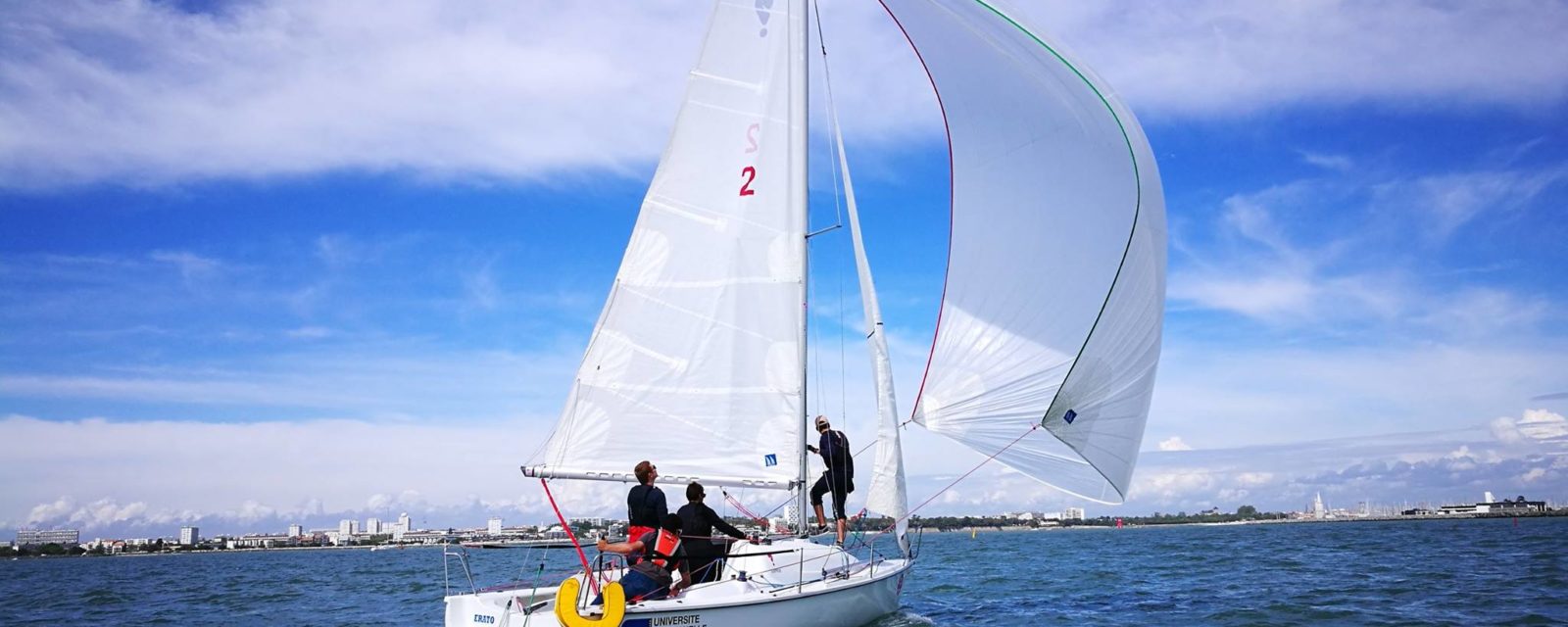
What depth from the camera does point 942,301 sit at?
442 inches

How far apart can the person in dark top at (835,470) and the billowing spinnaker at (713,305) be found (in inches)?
24.9

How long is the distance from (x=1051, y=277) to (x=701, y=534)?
185 inches

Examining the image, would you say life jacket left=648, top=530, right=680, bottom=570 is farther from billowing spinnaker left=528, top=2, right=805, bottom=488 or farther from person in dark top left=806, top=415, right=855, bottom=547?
person in dark top left=806, top=415, right=855, bottom=547

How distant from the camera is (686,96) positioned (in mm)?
11203

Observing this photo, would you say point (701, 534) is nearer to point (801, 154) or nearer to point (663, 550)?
point (663, 550)

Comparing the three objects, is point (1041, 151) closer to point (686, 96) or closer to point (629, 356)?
point (686, 96)

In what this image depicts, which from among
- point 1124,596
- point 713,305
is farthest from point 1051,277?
point 1124,596

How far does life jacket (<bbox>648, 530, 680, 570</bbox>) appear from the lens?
28.4 feet

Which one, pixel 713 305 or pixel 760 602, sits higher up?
pixel 713 305

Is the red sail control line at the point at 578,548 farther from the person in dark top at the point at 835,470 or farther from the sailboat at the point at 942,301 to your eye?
the person in dark top at the point at 835,470

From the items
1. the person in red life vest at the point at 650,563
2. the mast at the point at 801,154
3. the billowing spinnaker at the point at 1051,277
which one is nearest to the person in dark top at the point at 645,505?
the person in red life vest at the point at 650,563

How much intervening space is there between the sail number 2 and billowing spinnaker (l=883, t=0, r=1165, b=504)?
2337mm

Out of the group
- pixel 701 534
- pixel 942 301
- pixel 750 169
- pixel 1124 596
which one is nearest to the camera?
pixel 701 534

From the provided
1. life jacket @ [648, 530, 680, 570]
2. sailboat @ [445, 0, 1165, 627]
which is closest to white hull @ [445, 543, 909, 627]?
sailboat @ [445, 0, 1165, 627]
